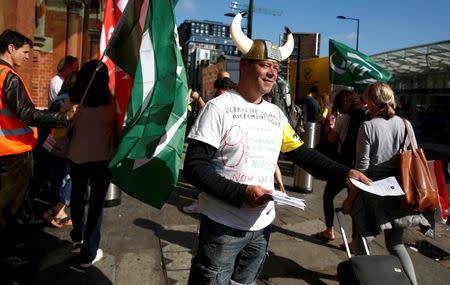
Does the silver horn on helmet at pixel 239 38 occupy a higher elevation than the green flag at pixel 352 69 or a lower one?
lower

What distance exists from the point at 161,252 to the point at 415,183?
2465 millimetres

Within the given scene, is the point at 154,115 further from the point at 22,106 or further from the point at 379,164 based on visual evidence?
the point at 379,164

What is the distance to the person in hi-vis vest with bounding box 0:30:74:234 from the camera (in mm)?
2927

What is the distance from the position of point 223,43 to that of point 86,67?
104938 millimetres

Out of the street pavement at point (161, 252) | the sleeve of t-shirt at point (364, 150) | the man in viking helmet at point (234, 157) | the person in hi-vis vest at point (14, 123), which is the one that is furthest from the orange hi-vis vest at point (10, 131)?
the sleeve of t-shirt at point (364, 150)

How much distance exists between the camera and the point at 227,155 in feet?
6.45

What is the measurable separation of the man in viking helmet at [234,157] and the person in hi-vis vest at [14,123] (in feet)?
5.31

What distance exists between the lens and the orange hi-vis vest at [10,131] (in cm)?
294

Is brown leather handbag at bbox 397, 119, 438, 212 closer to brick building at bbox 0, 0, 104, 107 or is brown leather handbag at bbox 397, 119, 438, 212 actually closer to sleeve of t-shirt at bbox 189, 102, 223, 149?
sleeve of t-shirt at bbox 189, 102, 223, 149

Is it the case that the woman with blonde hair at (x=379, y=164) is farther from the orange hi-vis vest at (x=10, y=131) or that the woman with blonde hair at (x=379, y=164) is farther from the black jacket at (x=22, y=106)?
the orange hi-vis vest at (x=10, y=131)

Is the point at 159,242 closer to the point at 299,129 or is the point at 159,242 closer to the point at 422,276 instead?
the point at 422,276

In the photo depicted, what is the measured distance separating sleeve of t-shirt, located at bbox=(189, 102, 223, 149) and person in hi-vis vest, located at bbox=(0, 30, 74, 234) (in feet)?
5.15

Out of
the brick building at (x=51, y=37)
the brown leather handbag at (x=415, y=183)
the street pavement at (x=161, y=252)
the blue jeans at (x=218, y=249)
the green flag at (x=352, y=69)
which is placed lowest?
the street pavement at (x=161, y=252)

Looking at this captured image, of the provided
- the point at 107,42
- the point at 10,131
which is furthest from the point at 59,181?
the point at 107,42
